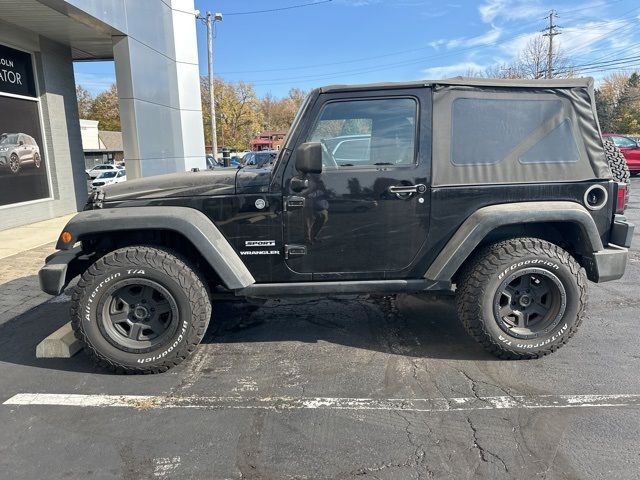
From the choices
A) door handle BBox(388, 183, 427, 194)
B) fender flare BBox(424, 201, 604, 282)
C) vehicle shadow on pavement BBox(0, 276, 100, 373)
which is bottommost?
vehicle shadow on pavement BBox(0, 276, 100, 373)

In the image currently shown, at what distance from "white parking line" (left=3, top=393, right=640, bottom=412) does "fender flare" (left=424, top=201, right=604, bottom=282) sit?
2.93ft

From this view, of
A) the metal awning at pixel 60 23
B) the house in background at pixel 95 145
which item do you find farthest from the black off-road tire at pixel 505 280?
the house in background at pixel 95 145

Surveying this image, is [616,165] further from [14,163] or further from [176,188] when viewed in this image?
[14,163]

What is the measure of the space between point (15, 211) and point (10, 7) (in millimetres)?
4018

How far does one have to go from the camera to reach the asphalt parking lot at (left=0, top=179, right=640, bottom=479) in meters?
2.46

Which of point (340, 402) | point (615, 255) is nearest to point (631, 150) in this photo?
point (615, 255)

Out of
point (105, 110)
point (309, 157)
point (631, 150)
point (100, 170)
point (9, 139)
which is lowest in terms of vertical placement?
point (100, 170)

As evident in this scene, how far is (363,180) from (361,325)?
1563 mm

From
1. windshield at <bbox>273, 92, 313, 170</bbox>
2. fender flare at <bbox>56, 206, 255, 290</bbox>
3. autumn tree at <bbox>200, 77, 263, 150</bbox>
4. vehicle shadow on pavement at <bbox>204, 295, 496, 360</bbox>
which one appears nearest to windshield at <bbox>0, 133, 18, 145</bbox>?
vehicle shadow on pavement at <bbox>204, 295, 496, 360</bbox>

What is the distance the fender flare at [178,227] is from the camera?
329cm

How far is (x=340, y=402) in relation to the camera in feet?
10.0

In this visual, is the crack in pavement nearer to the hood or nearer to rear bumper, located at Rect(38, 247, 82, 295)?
the hood

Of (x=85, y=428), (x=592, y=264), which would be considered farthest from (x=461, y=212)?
(x=85, y=428)

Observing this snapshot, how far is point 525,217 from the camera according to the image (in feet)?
11.0
